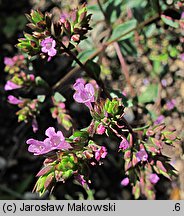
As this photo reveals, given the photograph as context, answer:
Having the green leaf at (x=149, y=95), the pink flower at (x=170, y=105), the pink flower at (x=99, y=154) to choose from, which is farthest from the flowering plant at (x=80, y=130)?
the pink flower at (x=170, y=105)

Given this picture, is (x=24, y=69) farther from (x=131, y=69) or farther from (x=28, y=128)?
(x=131, y=69)

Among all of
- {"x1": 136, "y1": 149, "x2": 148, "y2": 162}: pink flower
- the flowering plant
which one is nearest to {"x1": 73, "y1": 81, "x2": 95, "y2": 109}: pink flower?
the flowering plant

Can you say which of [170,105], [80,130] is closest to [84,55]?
[80,130]

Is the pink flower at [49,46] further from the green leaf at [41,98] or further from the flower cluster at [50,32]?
the green leaf at [41,98]

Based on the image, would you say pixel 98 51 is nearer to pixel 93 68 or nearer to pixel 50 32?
pixel 93 68
